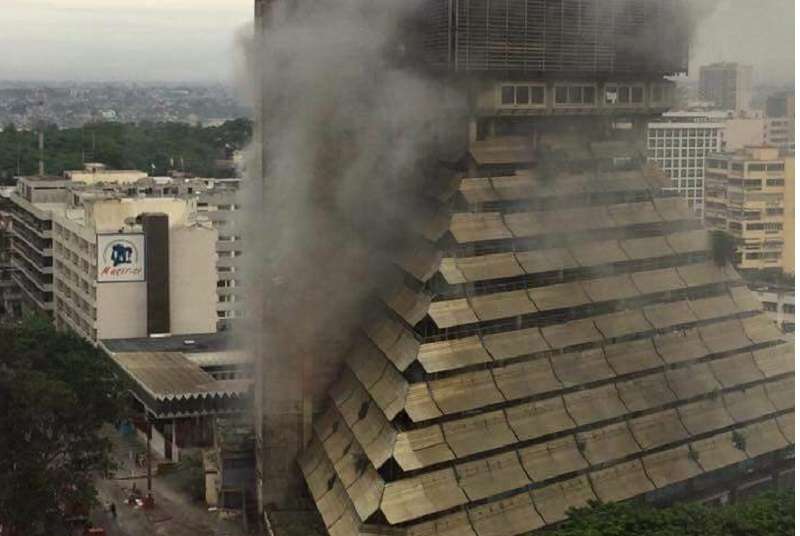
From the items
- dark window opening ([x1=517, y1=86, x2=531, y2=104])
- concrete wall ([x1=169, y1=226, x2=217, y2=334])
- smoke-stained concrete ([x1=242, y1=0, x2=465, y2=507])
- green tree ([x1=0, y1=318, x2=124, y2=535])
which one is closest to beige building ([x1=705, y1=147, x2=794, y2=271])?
dark window opening ([x1=517, y1=86, x2=531, y2=104])

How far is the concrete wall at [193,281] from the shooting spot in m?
20.4

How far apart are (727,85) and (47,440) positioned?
7.58 m

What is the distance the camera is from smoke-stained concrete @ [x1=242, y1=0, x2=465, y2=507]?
41.7ft

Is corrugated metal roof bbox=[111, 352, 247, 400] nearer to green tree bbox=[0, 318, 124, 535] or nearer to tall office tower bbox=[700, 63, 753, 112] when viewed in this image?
green tree bbox=[0, 318, 124, 535]

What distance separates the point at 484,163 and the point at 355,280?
1.93 m

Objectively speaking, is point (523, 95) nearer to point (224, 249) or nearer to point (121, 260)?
point (224, 249)

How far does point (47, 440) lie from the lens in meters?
13.0

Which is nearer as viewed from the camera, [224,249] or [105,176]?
[224,249]

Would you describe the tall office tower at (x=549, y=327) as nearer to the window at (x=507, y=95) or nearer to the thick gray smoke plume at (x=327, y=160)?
the window at (x=507, y=95)

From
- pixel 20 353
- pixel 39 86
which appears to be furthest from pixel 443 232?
pixel 39 86

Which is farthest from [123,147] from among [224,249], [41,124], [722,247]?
[722,247]

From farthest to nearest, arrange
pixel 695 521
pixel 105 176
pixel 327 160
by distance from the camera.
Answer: pixel 105 176 → pixel 327 160 → pixel 695 521

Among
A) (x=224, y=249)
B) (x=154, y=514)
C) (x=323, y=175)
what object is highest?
(x=323, y=175)

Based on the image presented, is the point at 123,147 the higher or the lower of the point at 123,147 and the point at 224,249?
the higher
